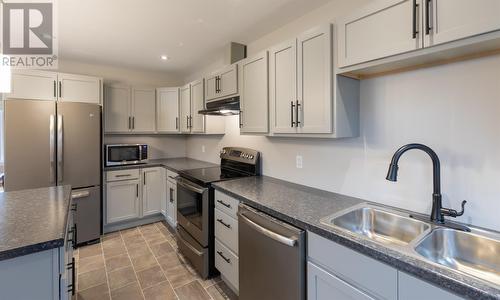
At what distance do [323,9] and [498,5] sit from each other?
125 centimetres

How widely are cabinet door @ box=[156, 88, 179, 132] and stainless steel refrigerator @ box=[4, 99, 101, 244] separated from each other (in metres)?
1.00

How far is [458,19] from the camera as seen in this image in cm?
105

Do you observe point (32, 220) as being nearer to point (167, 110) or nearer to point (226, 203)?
point (226, 203)

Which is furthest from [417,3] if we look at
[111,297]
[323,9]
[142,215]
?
[142,215]

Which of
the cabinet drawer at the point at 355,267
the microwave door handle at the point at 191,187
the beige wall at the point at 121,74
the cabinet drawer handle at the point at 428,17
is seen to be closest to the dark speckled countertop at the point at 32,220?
the microwave door handle at the point at 191,187

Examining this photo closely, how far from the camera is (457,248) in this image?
1186mm

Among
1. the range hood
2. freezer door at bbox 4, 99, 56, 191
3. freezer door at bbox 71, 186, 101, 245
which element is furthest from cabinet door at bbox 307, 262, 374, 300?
freezer door at bbox 4, 99, 56, 191

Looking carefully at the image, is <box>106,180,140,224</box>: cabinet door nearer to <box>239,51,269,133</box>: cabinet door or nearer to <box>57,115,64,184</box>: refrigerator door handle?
<box>57,115,64,184</box>: refrigerator door handle

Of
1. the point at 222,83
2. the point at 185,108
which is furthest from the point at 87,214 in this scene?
the point at 222,83

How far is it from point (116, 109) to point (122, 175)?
3.50ft

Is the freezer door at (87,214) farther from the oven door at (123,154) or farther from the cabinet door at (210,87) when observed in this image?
the cabinet door at (210,87)

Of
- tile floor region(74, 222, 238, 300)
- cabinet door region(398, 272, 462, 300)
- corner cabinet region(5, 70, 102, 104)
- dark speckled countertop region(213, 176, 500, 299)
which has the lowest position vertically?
tile floor region(74, 222, 238, 300)

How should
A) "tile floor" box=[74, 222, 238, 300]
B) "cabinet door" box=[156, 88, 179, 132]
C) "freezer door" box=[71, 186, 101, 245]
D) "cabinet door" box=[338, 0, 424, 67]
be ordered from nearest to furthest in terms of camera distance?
1. "cabinet door" box=[338, 0, 424, 67]
2. "tile floor" box=[74, 222, 238, 300]
3. "freezer door" box=[71, 186, 101, 245]
4. "cabinet door" box=[156, 88, 179, 132]

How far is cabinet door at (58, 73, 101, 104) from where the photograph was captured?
10.2 feet
